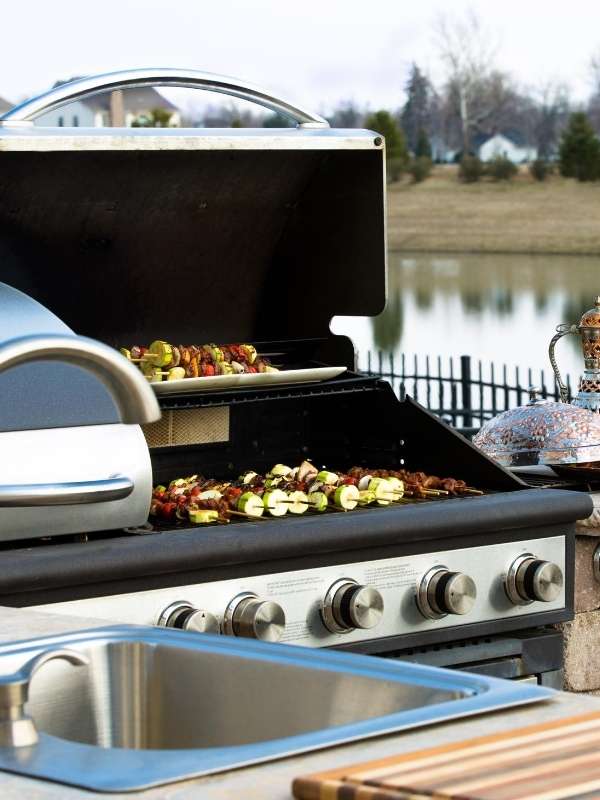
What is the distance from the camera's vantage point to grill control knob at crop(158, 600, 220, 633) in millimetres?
2914

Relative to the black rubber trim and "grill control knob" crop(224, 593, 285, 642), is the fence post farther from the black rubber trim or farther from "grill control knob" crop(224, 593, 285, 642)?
"grill control knob" crop(224, 593, 285, 642)

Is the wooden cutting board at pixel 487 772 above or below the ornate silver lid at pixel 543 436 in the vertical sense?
above


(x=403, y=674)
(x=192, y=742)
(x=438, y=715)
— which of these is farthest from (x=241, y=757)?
(x=192, y=742)

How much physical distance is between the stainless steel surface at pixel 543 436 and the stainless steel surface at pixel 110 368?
241 cm

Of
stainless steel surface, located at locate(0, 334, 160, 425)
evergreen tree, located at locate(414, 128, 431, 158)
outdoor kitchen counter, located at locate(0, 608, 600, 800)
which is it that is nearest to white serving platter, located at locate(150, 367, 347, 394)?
stainless steel surface, located at locate(0, 334, 160, 425)

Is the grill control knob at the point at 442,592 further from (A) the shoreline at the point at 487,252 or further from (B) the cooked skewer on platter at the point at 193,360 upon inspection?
(A) the shoreline at the point at 487,252

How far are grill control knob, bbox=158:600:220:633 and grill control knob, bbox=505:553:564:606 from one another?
775 mm

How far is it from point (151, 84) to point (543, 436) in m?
1.32

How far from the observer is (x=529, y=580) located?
340 centimetres

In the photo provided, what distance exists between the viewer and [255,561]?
3.03 m

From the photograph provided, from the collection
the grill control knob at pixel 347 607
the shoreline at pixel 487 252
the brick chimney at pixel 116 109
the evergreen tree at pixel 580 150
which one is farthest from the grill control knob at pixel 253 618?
the shoreline at pixel 487 252

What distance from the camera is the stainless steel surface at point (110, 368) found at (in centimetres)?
152

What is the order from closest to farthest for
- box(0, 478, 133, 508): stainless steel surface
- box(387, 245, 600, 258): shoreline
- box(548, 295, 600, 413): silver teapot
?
box(0, 478, 133, 508): stainless steel surface < box(548, 295, 600, 413): silver teapot < box(387, 245, 600, 258): shoreline

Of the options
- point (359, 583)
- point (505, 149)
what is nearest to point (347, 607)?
point (359, 583)
